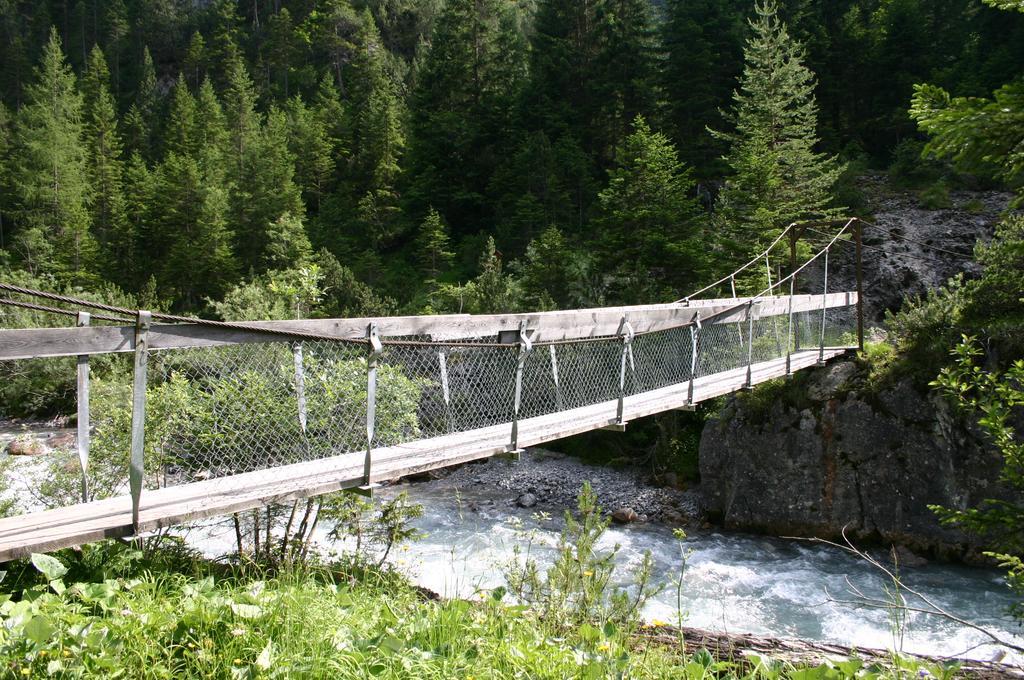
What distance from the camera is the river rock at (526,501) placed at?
38.2 feet

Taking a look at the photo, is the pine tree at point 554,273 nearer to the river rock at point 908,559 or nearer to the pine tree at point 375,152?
the river rock at point 908,559

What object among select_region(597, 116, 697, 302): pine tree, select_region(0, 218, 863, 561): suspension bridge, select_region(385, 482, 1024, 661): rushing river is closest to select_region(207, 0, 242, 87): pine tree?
select_region(597, 116, 697, 302): pine tree

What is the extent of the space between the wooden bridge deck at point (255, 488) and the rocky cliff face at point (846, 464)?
223 inches

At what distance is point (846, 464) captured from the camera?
9.05 m

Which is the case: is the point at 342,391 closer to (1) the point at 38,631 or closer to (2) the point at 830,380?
(1) the point at 38,631

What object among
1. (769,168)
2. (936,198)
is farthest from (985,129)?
(936,198)

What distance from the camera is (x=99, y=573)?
2.72 meters

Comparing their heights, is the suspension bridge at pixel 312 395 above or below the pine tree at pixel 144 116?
below

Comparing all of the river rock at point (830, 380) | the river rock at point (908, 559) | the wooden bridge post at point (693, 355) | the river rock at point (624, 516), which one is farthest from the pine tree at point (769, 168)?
the wooden bridge post at point (693, 355)

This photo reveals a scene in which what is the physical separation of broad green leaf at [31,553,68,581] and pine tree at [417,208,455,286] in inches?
743

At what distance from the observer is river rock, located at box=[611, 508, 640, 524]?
420 inches

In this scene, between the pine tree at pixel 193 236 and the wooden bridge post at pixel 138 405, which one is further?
the pine tree at pixel 193 236

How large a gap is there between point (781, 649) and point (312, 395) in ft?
9.57

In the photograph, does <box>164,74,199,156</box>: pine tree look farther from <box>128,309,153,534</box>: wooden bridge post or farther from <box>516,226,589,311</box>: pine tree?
<box>128,309,153,534</box>: wooden bridge post
